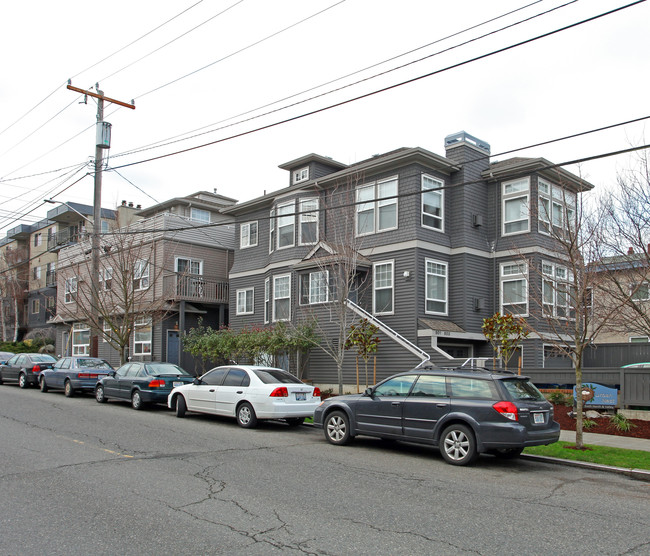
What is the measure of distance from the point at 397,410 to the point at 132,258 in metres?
Result: 17.8

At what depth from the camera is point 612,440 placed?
42.2 ft

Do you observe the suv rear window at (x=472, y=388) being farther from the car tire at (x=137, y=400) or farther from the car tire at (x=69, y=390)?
the car tire at (x=69, y=390)

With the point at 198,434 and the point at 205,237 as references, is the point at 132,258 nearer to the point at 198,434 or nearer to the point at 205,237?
the point at 205,237

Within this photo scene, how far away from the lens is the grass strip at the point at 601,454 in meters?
10.3

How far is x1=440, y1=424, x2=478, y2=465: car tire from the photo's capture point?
9984 millimetres

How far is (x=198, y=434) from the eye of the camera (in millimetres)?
12898

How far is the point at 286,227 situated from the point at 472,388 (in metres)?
16.9

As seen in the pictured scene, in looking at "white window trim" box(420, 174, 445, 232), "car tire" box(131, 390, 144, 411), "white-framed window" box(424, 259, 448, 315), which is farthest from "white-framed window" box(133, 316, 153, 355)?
"white window trim" box(420, 174, 445, 232)

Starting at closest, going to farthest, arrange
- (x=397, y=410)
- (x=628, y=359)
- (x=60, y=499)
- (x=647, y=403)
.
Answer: (x=60, y=499) → (x=397, y=410) → (x=647, y=403) → (x=628, y=359)

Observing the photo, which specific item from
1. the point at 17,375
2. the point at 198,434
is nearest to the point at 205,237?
the point at 17,375

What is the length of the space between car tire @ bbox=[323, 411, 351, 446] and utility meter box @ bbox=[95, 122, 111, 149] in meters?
15.8

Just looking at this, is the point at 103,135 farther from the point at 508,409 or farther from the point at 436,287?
the point at 508,409

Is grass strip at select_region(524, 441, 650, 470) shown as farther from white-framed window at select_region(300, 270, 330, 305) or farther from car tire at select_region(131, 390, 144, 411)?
white-framed window at select_region(300, 270, 330, 305)

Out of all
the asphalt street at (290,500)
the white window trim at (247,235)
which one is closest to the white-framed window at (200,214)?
the white window trim at (247,235)
